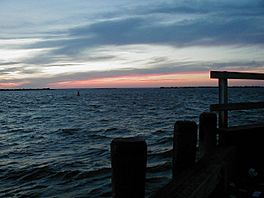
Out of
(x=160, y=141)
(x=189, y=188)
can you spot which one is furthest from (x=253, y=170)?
(x=160, y=141)

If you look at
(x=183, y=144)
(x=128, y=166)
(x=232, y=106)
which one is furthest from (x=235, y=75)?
(x=128, y=166)

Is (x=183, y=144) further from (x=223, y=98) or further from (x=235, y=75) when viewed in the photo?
(x=235, y=75)

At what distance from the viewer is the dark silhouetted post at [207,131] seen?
5.29 m

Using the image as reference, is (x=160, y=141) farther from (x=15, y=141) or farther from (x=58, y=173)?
(x=15, y=141)

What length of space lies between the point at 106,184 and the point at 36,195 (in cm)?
190

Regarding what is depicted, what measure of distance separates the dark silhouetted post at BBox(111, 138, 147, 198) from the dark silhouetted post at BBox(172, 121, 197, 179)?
1.50 metres

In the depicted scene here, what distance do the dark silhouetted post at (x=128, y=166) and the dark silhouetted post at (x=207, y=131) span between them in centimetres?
260

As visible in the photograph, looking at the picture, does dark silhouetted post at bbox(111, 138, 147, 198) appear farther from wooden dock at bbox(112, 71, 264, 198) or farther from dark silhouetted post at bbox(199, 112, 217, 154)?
dark silhouetted post at bbox(199, 112, 217, 154)

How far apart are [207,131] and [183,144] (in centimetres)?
108

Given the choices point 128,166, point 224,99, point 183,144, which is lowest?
point 183,144

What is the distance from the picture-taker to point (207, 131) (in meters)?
5.29

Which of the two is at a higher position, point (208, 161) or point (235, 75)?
point (235, 75)

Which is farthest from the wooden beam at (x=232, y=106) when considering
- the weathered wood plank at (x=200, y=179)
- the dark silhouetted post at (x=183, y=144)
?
the dark silhouetted post at (x=183, y=144)

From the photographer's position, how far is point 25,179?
977 cm
